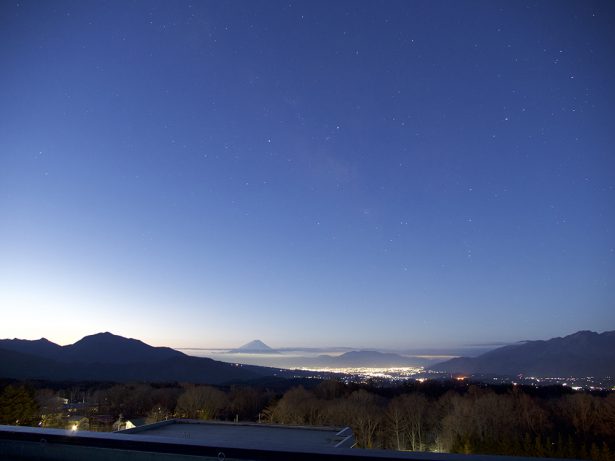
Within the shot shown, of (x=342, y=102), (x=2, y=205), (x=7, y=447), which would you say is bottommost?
(x=7, y=447)

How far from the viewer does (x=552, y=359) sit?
126 m

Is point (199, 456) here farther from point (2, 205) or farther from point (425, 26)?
point (425, 26)

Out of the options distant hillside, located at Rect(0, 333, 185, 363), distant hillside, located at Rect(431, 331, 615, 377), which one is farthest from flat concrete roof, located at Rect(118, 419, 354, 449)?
distant hillside, located at Rect(0, 333, 185, 363)

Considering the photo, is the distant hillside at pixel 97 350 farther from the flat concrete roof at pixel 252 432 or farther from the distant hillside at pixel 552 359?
the flat concrete roof at pixel 252 432

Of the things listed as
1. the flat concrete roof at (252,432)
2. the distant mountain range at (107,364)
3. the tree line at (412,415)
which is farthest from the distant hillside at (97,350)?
the flat concrete roof at (252,432)

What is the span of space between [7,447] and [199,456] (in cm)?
104

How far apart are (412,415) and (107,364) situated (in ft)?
357

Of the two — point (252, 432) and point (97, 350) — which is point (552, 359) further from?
point (97, 350)

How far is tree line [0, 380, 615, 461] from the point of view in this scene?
1302 inches

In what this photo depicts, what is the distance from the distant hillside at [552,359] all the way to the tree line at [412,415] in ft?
283

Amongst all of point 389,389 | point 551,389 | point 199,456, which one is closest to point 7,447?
point 199,456

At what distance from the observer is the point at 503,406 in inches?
1582

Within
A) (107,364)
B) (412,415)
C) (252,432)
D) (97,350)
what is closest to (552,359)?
(412,415)

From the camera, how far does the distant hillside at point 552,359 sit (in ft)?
391
